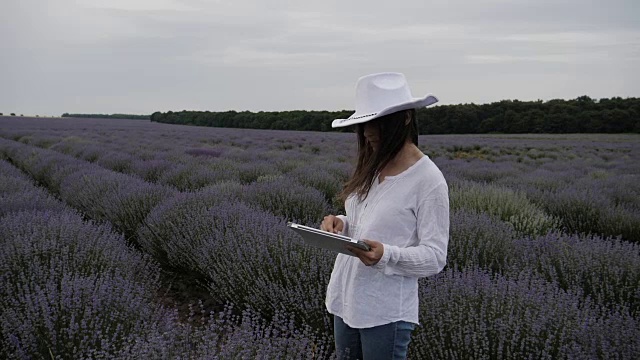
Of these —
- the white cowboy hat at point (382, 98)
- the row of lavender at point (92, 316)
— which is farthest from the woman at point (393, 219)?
the row of lavender at point (92, 316)

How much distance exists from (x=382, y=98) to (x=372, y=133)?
117 millimetres

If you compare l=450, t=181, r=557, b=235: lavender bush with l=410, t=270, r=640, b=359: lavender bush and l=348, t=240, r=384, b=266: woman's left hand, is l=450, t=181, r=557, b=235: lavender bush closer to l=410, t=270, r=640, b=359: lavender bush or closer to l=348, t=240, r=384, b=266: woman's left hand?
l=410, t=270, r=640, b=359: lavender bush

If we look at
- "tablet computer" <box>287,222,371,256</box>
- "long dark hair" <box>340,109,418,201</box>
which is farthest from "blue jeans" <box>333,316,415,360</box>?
"long dark hair" <box>340,109,418,201</box>

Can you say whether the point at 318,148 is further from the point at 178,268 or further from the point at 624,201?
the point at 178,268

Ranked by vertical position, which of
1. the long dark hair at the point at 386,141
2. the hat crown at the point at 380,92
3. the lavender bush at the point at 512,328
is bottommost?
the lavender bush at the point at 512,328

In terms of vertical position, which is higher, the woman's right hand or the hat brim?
the hat brim

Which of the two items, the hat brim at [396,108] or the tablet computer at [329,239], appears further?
the hat brim at [396,108]

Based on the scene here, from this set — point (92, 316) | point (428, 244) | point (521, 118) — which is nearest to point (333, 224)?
point (428, 244)

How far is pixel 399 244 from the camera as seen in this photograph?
1.47m

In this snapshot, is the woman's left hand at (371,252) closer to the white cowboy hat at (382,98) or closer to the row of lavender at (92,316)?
the white cowboy hat at (382,98)

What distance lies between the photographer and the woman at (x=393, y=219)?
4.60 feet

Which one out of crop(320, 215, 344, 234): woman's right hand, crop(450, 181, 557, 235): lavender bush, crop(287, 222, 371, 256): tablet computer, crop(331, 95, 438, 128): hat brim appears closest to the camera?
crop(287, 222, 371, 256): tablet computer

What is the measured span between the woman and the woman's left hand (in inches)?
1.4

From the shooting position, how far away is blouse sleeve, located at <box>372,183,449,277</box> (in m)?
1.38
